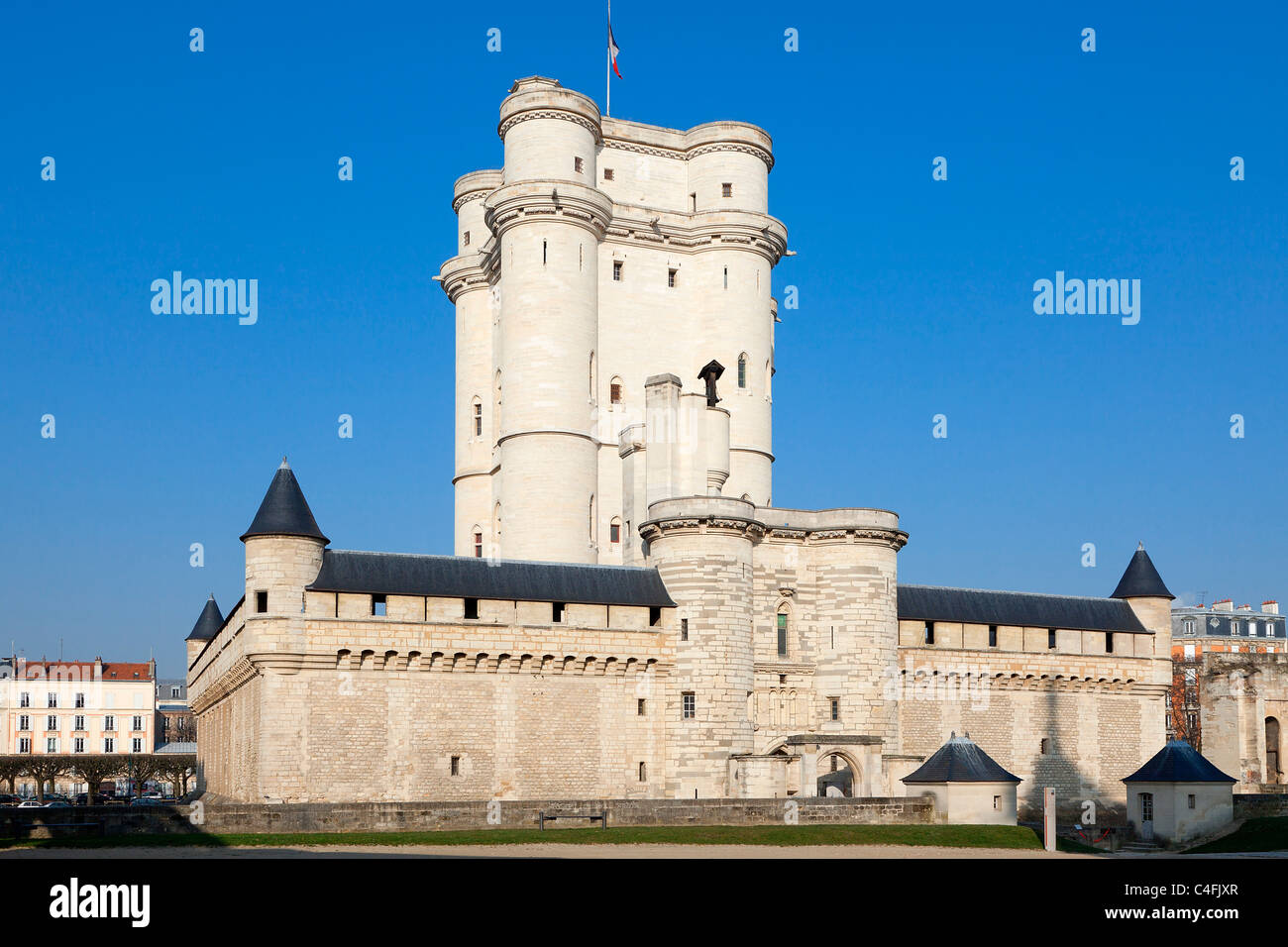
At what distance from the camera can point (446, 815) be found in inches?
1256

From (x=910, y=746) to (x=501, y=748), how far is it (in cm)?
1424

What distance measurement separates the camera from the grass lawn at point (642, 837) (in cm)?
2898

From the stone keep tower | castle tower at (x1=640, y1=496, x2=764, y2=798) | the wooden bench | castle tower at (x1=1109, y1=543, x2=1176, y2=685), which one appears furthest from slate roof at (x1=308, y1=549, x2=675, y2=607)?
castle tower at (x1=1109, y1=543, x2=1176, y2=685)

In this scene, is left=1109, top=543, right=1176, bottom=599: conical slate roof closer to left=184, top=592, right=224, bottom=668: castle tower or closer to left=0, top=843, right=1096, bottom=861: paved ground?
left=0, top=843, right=1096, bottom=861: paved ground

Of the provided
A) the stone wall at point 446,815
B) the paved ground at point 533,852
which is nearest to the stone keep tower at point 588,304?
the stone wall at point 446,815

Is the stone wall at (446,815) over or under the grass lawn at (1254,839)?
over

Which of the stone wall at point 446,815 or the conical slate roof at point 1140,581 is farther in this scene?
the conical slate roof at point 1140,581

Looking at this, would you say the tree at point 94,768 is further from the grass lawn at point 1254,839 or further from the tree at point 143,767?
the grass lawn at point 1254,839

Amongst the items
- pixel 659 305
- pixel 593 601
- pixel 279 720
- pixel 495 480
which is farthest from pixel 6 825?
pixel 659 305

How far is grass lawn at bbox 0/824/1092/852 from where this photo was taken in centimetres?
2898

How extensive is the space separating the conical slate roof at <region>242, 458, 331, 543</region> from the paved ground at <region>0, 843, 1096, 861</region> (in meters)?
11.7

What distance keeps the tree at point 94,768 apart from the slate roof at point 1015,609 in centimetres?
4515

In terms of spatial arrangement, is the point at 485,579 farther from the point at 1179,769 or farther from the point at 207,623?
the point at 207,623

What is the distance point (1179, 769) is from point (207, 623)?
A: 4270 cm
